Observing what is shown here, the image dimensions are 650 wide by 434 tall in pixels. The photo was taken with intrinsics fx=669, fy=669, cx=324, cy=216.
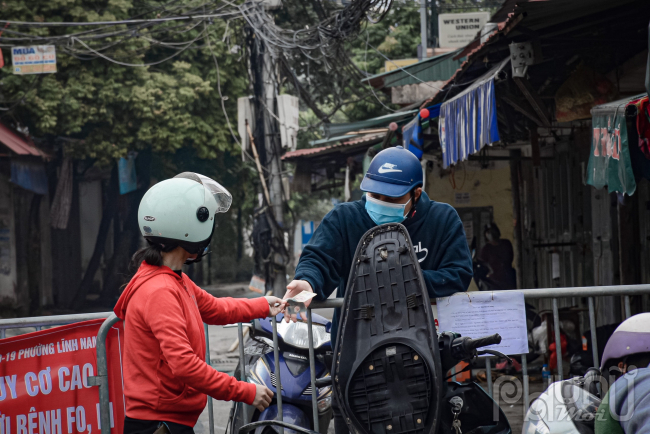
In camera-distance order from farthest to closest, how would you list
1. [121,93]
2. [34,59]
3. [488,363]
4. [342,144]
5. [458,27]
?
[121,93] → [458,27] → [34,59] → [342,144] → [488,363]

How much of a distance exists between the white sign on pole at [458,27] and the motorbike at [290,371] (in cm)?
1237

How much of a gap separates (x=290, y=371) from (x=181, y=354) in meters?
1.41

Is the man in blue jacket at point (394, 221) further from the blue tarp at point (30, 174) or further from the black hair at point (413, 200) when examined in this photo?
the blue tarp at point (30, 174)

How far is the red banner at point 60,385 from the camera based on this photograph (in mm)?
3656

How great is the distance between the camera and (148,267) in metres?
2.73

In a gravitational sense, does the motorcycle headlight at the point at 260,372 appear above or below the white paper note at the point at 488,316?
below

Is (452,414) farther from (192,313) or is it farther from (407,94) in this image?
(407,94)

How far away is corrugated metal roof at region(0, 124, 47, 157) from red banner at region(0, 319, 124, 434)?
12.8 metres

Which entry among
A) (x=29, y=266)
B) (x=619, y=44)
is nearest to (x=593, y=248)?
(x=619, y=44)

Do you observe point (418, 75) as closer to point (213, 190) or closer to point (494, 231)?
point (494, 231)

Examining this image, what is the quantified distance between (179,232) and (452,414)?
1.27m

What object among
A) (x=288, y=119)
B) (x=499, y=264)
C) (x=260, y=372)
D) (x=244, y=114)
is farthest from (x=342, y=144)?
(x=260, y=372)

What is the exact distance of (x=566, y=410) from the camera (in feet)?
7.77

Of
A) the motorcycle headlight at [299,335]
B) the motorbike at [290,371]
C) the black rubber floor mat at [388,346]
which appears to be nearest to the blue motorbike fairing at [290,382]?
the motorbike at [290,371]
